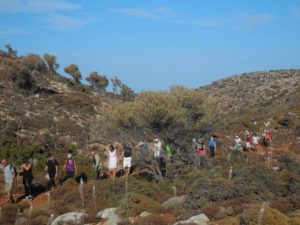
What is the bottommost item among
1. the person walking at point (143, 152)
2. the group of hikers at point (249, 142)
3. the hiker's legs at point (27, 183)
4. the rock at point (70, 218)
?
the rock at point (70, 218)

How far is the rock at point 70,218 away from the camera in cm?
1245

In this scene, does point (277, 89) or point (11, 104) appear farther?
point (277, 89)

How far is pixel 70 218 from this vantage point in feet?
42.0

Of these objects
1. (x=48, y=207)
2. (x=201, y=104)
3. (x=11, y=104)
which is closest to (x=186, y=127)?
(x=201, y=104)

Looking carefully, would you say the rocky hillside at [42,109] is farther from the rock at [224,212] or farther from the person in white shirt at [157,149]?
the rock at [224,212]

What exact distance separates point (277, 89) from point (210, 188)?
6471cm

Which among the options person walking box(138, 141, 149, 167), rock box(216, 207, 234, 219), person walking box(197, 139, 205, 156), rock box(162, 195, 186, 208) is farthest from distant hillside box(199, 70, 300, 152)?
rock box(216, 207, 234, 219)

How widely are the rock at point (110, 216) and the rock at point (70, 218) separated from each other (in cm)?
49

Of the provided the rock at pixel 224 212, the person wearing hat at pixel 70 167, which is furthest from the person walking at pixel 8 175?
the rock at pixel 224 212

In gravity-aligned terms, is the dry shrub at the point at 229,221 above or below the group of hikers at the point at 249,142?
below

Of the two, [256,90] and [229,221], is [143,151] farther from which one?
[256,90]

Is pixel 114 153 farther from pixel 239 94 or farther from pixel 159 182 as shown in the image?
pixel 239 94

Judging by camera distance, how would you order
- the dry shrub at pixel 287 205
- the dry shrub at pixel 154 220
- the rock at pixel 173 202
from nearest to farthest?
the dry shrub at pixel 154 220 → the dry shrub at pixel 287 205 → the rock at pixel 173 202

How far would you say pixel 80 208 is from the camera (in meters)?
14.6
